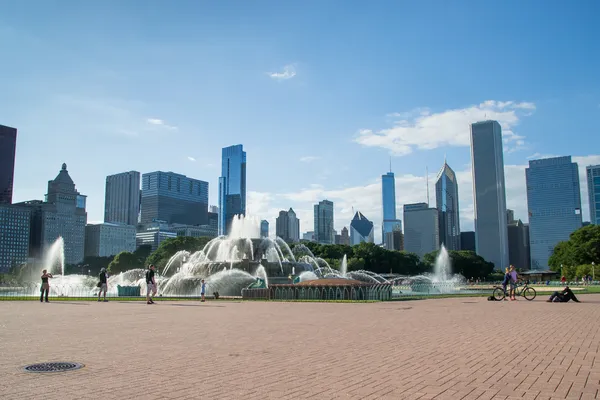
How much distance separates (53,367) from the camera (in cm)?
790

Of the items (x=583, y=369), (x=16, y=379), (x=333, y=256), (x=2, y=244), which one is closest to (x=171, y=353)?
(x=16, y=379)

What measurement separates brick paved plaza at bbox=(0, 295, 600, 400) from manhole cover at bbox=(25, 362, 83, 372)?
0.15m

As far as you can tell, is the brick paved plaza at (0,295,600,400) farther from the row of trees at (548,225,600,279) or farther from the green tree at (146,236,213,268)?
the green tree at (146,236,213,268)

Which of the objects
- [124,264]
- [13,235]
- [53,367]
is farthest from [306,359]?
[13,235]

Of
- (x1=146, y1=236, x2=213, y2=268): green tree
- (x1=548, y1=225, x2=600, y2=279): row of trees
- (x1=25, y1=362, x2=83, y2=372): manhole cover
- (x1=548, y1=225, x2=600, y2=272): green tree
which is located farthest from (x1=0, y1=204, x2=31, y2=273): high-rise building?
(x1=25, y1=362, x2=83, y2=372): manhole cover

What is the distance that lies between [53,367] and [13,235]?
207393 mm

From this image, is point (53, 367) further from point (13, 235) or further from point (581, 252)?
point (13, 235)

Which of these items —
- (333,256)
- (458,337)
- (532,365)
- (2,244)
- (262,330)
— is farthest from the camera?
(2,244)

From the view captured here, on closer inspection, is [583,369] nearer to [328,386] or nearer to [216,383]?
[328,386]

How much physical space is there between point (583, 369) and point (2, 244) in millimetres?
208907

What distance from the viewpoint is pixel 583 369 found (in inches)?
309

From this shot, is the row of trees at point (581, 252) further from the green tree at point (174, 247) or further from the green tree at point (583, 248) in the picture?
the green tree at point (174, 247)

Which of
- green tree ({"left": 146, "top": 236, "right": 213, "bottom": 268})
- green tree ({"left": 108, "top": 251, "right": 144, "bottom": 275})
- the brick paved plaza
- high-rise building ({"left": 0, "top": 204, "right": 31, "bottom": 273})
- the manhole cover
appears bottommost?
the brick paved plaza

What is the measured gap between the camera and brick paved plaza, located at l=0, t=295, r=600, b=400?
654 cm
